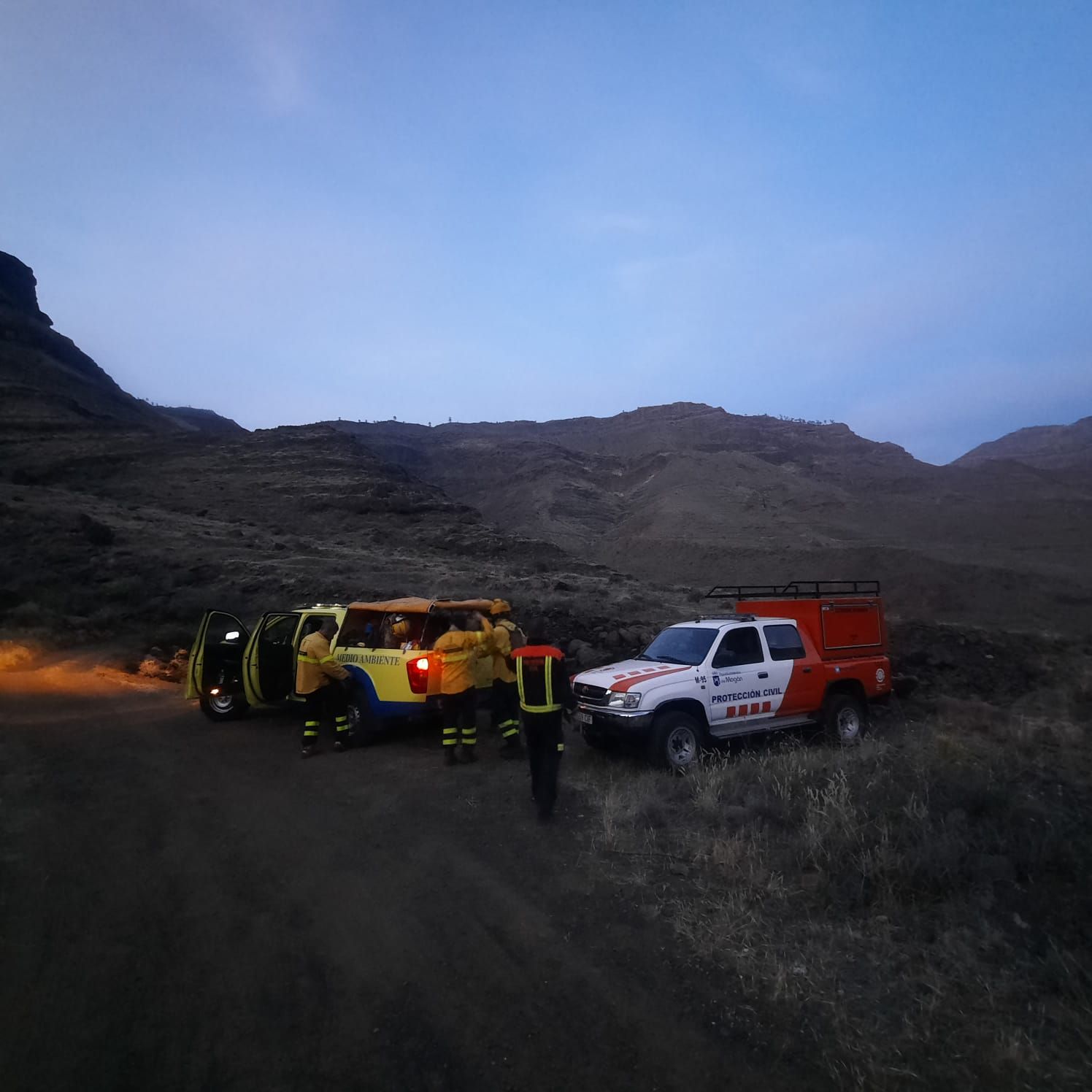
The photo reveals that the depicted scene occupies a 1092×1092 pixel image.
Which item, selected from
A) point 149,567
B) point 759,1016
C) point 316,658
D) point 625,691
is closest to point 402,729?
point 316,658

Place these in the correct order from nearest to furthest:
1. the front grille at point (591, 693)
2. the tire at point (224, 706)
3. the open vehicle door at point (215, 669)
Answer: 1. the front grille at point (591, 693)
2. the open vehicle door at point (215, 669)
3. the tire at point (224, 706)

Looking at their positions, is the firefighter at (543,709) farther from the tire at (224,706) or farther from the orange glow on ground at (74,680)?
the orange glow on ground at (74,680)

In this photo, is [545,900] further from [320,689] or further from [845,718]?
[845,718]

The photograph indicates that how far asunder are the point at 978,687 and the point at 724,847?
1250cm

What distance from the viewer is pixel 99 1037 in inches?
145

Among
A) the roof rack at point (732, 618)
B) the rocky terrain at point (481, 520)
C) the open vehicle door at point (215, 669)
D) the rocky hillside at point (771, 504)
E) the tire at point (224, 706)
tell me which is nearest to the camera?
the roof rack at point (732, 618)

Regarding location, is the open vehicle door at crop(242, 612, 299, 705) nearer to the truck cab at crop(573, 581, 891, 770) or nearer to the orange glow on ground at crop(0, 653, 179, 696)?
the orange glow on ground at crop(0, 653, 179, 696)

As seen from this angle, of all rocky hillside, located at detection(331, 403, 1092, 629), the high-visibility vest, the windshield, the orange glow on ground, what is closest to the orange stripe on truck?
the windshield

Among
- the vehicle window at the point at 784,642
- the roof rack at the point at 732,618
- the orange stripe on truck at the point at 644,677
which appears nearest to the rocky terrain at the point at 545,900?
the orange stripe on truck at the point at 644,677

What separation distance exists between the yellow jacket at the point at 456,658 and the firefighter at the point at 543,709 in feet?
5.19

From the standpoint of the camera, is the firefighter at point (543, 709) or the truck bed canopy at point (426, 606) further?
the truck bed canopy at point (426, 606)

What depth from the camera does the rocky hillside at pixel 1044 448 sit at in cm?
8750

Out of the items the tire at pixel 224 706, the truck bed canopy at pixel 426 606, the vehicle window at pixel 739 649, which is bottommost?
the tire at pixel 224 706

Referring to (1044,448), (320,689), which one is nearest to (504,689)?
(320,689)
